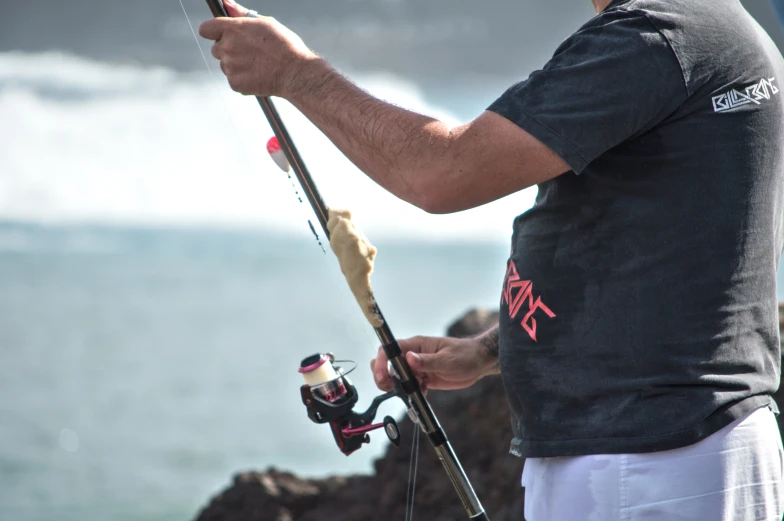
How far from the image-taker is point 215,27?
144cm

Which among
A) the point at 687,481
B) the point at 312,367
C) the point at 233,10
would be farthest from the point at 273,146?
the point at 687,481

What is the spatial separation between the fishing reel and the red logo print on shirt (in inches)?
18.1

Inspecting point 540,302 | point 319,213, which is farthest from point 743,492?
point 319,213

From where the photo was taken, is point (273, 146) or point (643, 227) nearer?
point (643, 227)

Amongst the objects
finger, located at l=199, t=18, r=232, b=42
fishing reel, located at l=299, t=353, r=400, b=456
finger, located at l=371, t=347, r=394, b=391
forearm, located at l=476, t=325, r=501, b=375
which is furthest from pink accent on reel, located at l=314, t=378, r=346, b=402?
finger, located at l=199, t=18, r=232, b=42

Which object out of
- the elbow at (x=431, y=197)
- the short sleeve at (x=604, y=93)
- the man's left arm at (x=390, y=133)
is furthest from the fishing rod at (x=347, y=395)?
the short sleeve at (x=604, y=93)

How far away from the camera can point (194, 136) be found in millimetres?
14867

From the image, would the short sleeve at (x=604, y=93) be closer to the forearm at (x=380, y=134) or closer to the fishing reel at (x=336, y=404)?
the forearm at (x=380, y=134)

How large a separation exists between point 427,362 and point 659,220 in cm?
76

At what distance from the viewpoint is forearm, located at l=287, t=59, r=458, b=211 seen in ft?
3.95

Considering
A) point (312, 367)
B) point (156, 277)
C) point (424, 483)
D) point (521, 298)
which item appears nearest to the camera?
point (521, 298)

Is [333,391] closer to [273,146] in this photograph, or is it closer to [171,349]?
[273,146]

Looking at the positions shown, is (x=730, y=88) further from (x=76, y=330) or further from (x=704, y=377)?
(x=76, y=330)

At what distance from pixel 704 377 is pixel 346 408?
812mm
